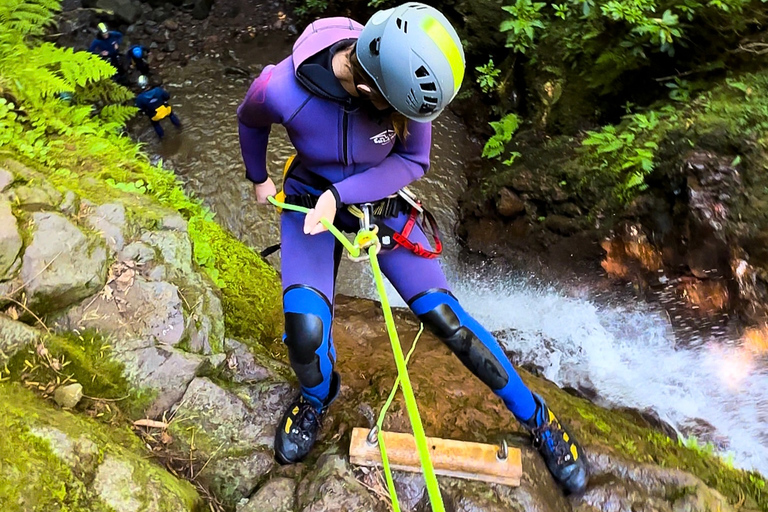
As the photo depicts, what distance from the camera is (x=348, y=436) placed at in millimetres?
2807

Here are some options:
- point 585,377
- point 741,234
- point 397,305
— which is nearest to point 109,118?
point 397,305

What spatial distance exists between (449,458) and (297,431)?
2.68 ft

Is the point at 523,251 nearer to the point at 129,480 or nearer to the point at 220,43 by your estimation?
the point at 129,480

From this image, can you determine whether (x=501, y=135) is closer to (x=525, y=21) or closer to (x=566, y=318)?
(x=525, y=21)

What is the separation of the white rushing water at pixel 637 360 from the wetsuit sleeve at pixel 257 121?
9.47 ft

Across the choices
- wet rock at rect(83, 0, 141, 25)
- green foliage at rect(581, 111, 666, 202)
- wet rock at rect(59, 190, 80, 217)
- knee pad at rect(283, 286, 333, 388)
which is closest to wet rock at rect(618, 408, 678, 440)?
green foliage at rect(581, 111, 666, 202)

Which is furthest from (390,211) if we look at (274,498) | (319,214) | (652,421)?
(652,421)

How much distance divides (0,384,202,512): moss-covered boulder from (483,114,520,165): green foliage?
4.70 meters

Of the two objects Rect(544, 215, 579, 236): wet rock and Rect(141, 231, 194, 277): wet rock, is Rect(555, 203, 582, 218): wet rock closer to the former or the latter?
Rect(544, 215, 579, 236): wet rock

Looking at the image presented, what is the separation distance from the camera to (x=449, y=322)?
2.57 metres

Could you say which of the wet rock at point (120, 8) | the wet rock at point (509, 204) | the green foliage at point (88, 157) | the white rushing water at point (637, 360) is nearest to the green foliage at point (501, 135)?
the wet rock at point (509, 204)

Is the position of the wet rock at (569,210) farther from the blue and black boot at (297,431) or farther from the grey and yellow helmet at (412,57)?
the blue and black boot at (297,431)

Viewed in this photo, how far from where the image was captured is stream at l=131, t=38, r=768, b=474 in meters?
3.69

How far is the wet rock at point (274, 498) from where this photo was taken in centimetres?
250
